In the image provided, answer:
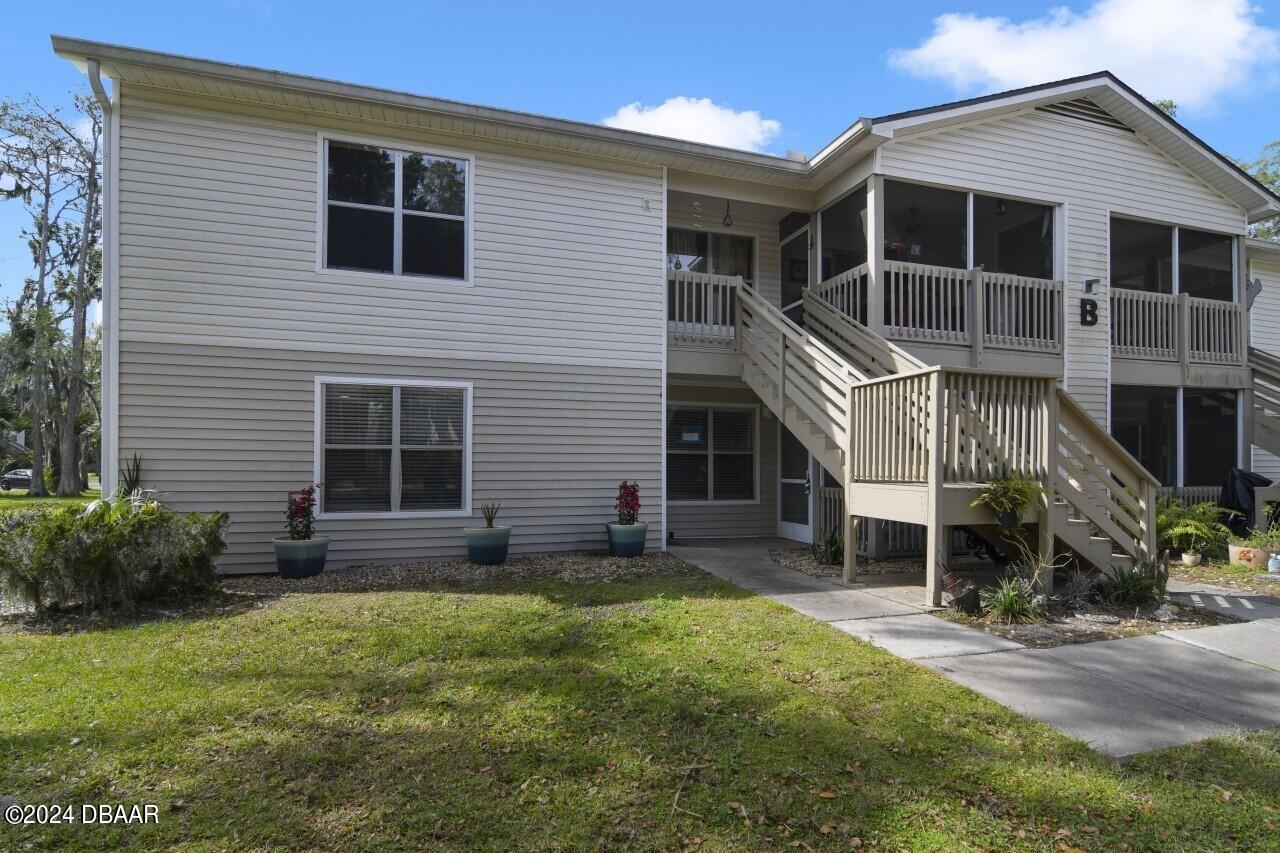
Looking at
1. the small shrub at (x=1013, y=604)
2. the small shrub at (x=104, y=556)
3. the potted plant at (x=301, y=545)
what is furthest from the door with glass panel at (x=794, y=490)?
the small shrub at (x=104, y=556)

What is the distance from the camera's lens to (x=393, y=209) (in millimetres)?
8367

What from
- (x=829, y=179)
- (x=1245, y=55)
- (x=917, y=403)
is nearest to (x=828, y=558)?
(x=917, y=403)

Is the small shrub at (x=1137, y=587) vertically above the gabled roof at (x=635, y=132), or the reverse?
the gabled roof at (x=635, y=132)

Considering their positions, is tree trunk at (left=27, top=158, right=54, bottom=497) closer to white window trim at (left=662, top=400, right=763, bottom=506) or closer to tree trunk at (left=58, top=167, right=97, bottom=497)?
tree trunk at (left=58, top=167, right=97, bottom=497)

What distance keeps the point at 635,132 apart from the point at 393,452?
16.7 ft

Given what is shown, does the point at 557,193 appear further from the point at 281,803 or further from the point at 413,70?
the point at 281,803

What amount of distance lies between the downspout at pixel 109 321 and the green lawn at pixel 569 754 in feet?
8.83

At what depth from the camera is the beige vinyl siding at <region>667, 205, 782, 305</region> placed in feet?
35.8

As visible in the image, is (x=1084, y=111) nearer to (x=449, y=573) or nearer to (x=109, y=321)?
(x=449, y=573)

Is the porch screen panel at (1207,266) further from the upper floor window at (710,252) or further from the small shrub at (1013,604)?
the small shrub at (1013,604)

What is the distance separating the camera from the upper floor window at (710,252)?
10984 mm

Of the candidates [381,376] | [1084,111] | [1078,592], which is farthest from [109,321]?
[1084,111]

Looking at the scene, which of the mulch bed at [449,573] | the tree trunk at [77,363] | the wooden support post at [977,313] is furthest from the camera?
the tree trunk at [77,363]

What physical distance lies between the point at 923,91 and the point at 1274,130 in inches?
862
